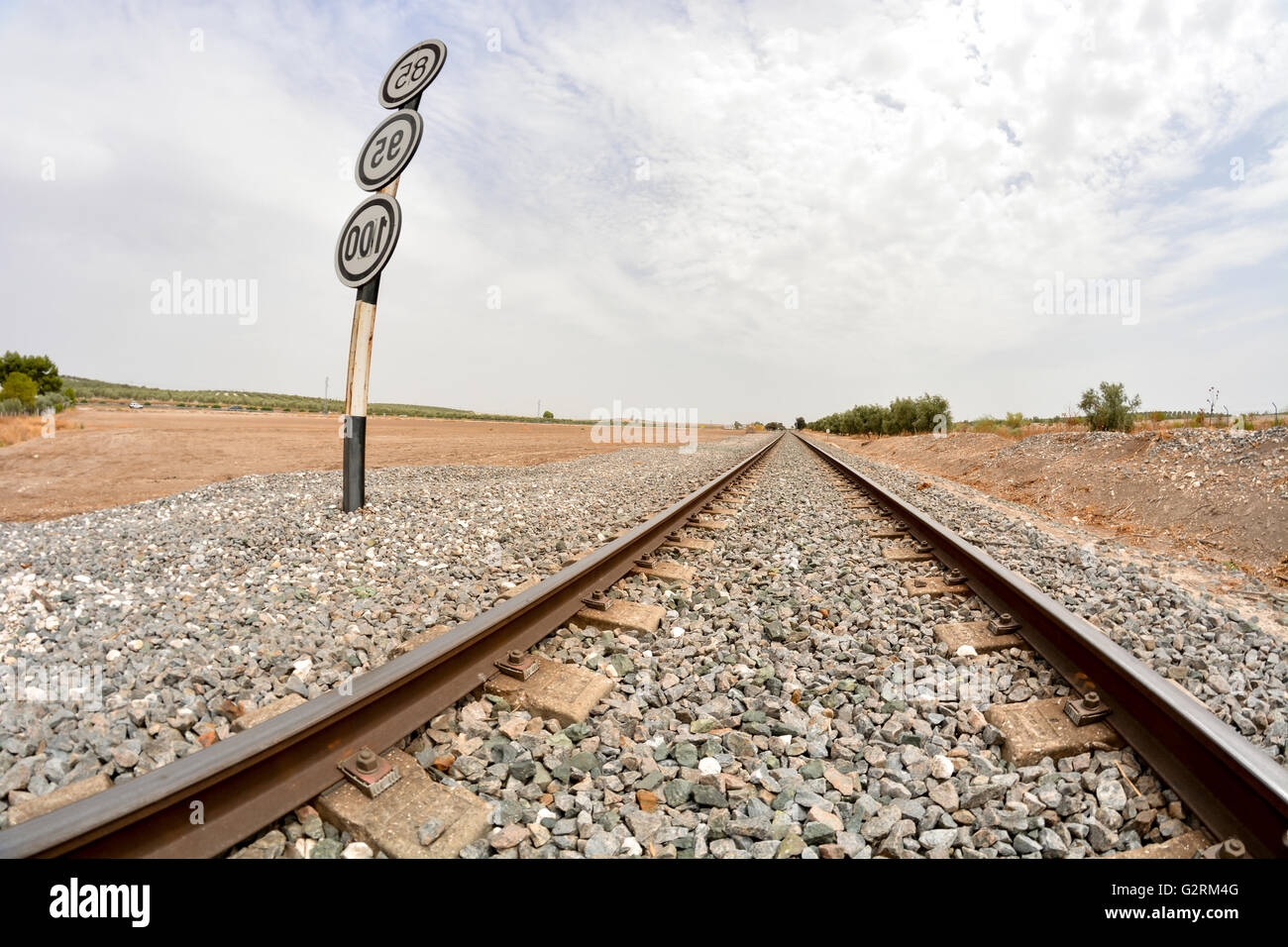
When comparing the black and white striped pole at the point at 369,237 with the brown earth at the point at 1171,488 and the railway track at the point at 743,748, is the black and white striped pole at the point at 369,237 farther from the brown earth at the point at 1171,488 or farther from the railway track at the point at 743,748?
the brown earth at the point at 1171,488

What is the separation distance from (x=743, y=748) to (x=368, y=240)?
676cm

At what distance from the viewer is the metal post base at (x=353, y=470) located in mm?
6184

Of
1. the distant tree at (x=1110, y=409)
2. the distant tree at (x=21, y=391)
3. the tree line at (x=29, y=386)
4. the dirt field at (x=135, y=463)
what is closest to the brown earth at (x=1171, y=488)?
the distant tree at (x=1110, y=409)

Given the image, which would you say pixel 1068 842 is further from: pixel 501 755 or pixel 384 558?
pixel 384 558

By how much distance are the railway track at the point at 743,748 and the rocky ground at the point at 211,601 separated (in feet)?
2.10

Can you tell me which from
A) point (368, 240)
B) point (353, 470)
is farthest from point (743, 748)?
point (368, 240)

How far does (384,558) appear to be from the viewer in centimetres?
455

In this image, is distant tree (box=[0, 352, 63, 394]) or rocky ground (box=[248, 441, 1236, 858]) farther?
distant tree (box=[0, 352, 63, 394])

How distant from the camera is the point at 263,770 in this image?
169 centimetres

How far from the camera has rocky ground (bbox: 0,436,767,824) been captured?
7.06 feet

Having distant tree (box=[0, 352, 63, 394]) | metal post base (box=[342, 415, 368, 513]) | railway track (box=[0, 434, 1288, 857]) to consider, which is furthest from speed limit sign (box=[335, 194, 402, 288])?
distant tree (box=[0, 352, 63, 394])

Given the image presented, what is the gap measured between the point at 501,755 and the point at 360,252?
20.9 ft

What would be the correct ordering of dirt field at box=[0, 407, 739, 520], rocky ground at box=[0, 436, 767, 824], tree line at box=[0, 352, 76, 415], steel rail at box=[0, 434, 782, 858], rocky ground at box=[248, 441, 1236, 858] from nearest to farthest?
steel rail at box=[0, 434, 782, 858] → rocky ground at box=[248, 441, 1236, 858] → rocky ground at box=[0, 436, 767, 824] → dirt field at box=[0, 407, 739, 520] → tree line at box=[0, 352, 76, 415]

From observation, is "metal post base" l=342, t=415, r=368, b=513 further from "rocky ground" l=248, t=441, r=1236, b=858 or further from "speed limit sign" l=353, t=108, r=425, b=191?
"rocky ground" l=248, t=441, r=1236, b=858
